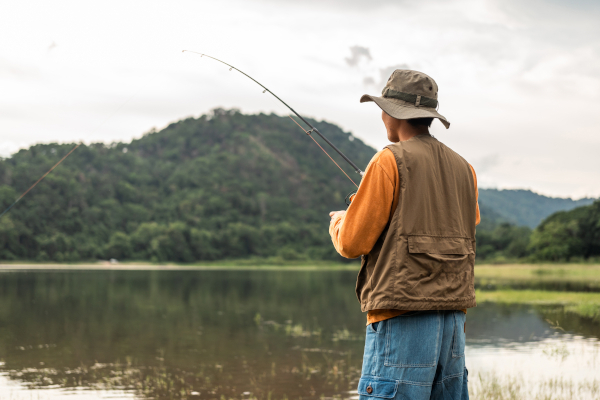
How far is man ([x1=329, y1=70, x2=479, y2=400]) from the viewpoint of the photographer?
84.5 inches

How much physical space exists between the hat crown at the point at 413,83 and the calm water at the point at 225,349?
7.32 m

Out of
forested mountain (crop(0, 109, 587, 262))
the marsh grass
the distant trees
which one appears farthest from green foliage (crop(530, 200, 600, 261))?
the marsh grass

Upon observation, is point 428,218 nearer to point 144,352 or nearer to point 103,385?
point 103,385

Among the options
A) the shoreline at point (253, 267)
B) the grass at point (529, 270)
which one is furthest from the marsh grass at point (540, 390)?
the grass at point (529, 270)

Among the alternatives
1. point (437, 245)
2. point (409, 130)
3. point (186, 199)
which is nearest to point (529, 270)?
point (409, 130)

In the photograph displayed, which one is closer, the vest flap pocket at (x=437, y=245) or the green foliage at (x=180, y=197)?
the vest flap pocket at (x=437, y=245)

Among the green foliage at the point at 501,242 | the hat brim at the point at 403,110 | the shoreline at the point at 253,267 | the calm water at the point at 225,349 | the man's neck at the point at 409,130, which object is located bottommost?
the shoreline at the point at 253,267

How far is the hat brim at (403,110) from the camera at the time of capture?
7.61ft

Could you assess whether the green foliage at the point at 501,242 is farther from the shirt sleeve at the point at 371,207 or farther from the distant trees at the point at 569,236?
the shirt sleeve at the point at 371,207

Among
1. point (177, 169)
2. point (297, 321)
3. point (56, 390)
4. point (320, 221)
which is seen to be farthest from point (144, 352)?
point (177, 169)

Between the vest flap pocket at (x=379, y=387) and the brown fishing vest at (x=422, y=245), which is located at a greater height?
the brown fishing vest at (x=422, y=245)

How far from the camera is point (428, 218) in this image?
7.21 ft

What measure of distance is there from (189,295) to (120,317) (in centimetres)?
1052

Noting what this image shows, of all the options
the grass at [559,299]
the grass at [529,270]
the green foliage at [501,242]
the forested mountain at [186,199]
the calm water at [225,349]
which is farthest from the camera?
the forested mountain at [186,199]
